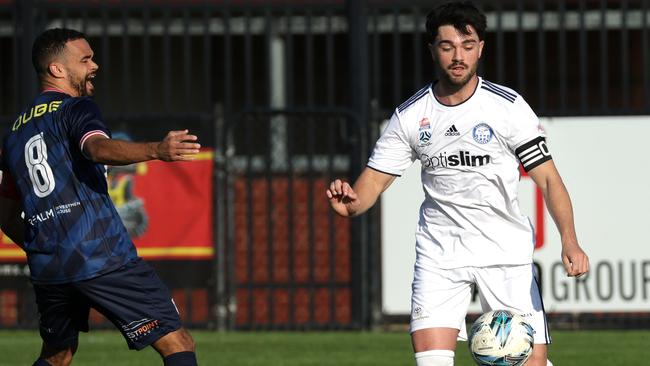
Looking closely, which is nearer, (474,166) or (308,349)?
(474,166)

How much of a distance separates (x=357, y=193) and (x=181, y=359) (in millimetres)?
1244

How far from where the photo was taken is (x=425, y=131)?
7762 mm

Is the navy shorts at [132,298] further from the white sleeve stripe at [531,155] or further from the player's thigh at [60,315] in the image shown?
the white sleeve stripe at [531,155]

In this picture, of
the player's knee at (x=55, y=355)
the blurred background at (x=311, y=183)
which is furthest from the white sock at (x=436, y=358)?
the blurred background at (x=311, y=183)

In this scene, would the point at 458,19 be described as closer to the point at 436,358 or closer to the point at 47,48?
the point at 436,358

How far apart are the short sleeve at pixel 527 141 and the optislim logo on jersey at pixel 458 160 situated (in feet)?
0.53

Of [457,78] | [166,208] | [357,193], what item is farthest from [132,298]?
[166,208]

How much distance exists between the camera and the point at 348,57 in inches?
576

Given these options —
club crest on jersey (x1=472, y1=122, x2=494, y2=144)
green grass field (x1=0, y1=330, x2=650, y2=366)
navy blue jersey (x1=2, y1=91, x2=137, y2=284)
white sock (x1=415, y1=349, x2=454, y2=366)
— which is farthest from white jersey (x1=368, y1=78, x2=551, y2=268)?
green grass field (x1=0, y1=330, x2=650, y2=366)

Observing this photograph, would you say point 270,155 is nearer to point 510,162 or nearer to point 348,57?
point 348,57

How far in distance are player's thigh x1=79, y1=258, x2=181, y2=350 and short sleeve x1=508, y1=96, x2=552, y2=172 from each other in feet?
6.22

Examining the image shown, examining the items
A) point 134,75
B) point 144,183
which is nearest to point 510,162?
point 144,183

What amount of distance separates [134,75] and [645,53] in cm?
676

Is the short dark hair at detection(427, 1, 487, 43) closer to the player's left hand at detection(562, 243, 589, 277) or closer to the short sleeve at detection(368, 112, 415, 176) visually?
the short sleeve at detection(368, 112, 415, 176)
